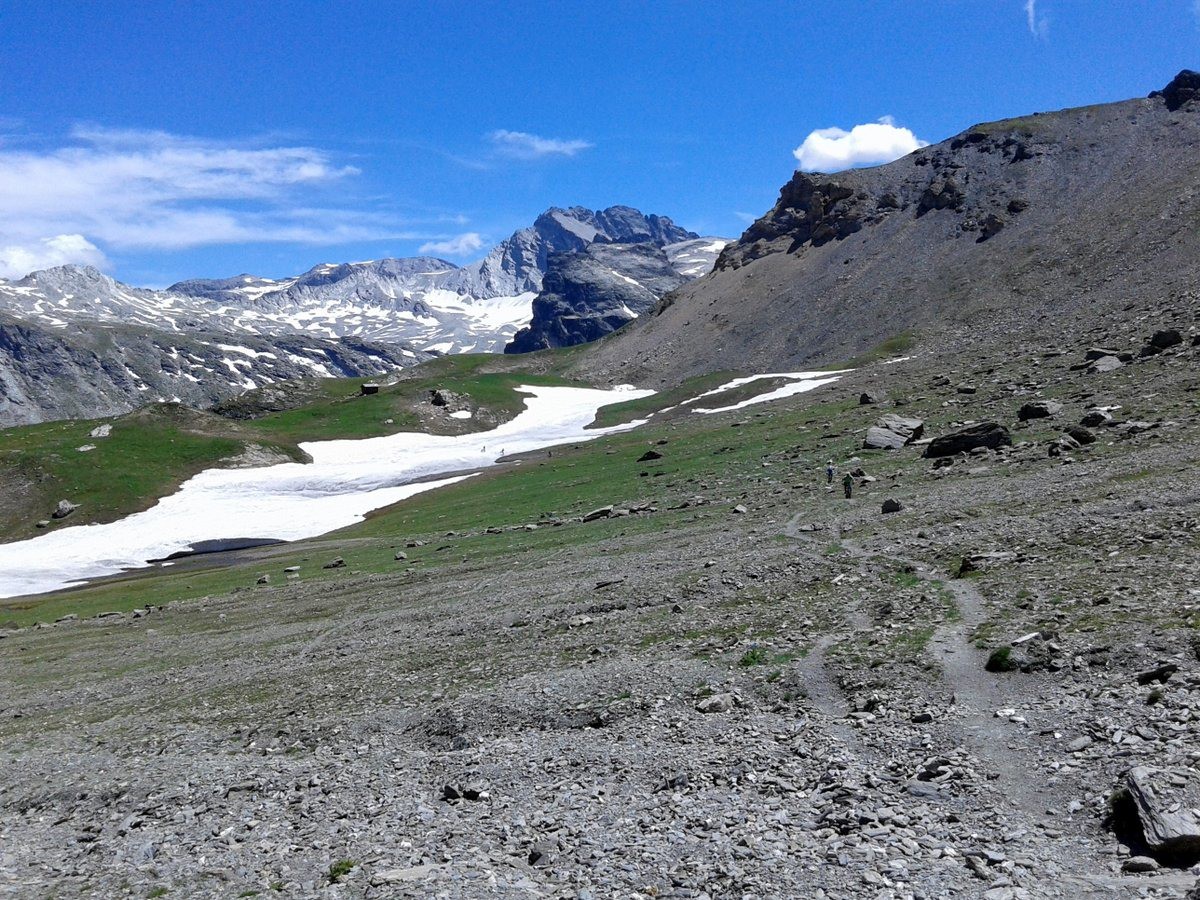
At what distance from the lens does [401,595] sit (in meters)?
41.2

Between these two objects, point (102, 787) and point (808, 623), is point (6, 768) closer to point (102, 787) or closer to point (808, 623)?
point (102, 787)

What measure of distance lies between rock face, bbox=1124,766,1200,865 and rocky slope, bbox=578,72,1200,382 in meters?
101

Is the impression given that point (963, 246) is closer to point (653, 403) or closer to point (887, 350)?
point (887, 350)

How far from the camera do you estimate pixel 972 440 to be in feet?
156

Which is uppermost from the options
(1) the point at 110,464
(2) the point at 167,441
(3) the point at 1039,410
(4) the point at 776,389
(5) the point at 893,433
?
(2) the point at 167,441

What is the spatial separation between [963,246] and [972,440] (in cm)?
12008

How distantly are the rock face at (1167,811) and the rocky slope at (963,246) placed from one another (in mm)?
100967

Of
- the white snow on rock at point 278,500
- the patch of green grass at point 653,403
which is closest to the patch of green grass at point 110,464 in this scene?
the white snow on rock at point 278,500

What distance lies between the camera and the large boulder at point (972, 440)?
47.0m

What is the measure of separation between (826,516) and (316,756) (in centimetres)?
2594

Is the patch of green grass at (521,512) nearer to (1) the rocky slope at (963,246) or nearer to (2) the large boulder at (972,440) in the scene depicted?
(2) the large boulder at (972,440)

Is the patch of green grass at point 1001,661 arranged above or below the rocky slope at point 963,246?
below

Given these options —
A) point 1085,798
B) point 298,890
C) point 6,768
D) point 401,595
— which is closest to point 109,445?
point 401,595

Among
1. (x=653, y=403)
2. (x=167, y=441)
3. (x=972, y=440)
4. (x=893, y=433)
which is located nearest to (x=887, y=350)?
(x=653, y=403)
